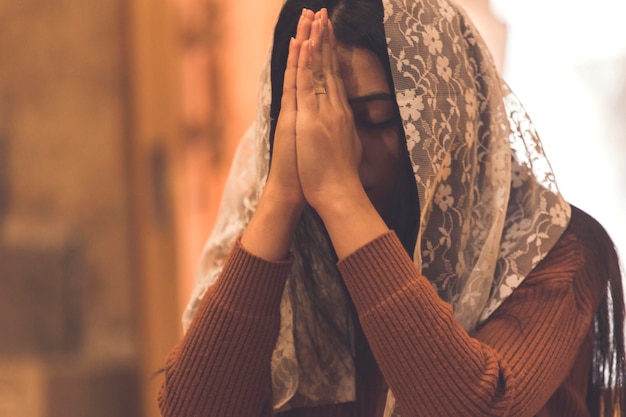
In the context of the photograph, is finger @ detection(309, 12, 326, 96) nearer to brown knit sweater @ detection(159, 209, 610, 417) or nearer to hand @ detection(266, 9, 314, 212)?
hand @ detection(266, 9, 314, 212)

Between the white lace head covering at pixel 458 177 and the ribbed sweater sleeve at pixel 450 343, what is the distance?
0.07 metres

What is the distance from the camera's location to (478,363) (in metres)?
0.76

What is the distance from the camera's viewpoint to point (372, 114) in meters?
0.92

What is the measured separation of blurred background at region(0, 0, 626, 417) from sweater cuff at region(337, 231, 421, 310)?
0.87m

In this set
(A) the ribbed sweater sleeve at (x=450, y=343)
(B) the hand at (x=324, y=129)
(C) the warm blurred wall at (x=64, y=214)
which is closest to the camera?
(A) the ribbed sweater sleeve at (x=450, y=343)

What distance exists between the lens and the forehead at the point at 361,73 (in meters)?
0.91

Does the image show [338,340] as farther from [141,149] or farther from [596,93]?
[141,149]

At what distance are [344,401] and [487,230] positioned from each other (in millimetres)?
308

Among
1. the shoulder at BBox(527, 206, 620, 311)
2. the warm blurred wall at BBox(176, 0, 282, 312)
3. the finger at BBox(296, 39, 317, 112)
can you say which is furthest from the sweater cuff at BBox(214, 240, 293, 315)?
the warm blurred wall at BBox(176, 0, 282, 312)

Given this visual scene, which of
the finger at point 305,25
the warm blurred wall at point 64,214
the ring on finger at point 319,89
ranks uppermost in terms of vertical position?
the finger at point 305,25

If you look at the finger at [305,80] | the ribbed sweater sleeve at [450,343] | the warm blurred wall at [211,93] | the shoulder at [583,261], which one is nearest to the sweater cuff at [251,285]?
the ribbed sweater sleeve at [450,343]

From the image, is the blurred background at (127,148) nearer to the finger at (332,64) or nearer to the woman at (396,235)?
the woman at (396,235)

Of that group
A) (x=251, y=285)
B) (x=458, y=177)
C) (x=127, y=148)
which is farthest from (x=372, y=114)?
(x=127, y=148)

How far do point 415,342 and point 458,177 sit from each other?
0.81ft
